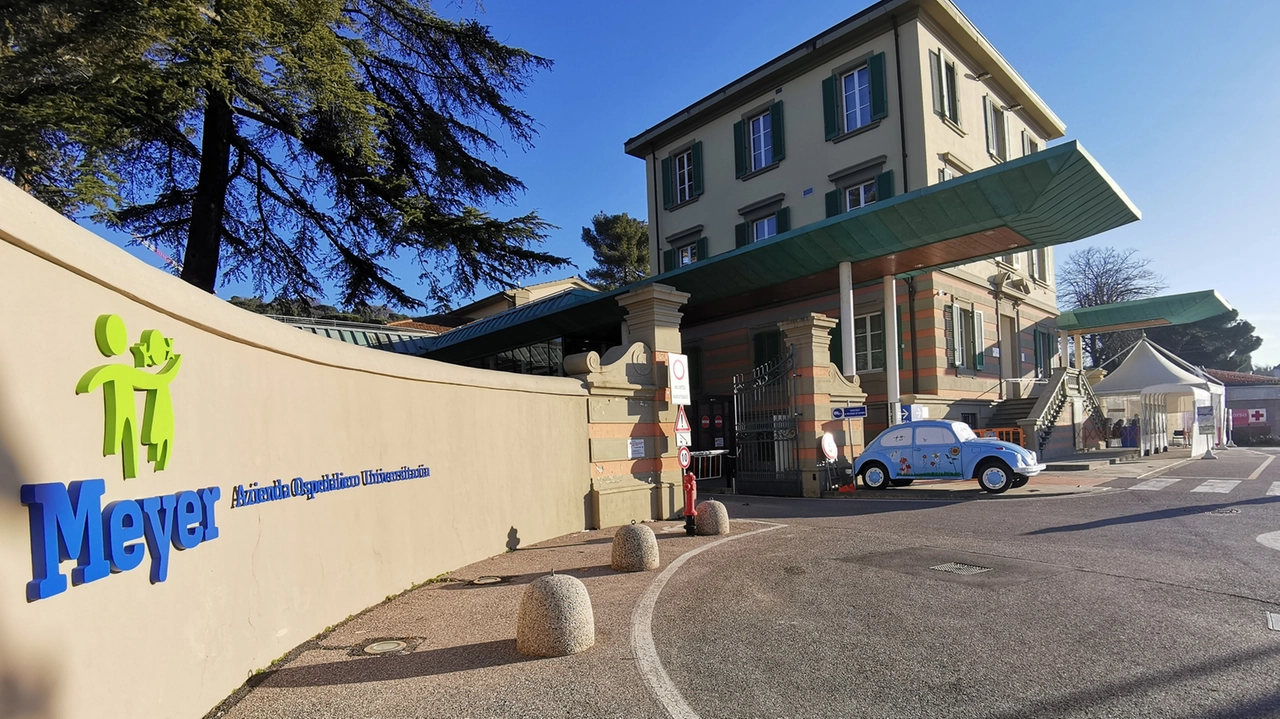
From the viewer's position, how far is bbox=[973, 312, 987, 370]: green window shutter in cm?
2347

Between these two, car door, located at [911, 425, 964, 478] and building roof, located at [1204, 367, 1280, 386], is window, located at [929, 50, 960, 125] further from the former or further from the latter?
building roof, located at [1204, 367, 1280, 386]

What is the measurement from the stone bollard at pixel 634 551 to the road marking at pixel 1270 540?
742 cm

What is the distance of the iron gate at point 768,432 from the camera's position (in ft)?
53.7

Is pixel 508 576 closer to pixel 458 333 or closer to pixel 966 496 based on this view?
pixel 966 496

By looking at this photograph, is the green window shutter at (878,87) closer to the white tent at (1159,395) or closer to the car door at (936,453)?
the car door at (936,453)

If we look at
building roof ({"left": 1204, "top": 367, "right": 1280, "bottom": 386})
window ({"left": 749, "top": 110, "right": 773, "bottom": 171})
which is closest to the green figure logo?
window ({"left": 749, "top": 110, "right": 773, "bottom": 171})

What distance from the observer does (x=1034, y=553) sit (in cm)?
850

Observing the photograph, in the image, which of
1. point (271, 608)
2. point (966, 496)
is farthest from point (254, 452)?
point (966, 496)

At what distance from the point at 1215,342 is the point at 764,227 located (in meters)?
64.1

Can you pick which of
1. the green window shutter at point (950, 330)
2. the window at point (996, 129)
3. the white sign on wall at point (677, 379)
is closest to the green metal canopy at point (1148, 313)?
the window at point (996, 129)

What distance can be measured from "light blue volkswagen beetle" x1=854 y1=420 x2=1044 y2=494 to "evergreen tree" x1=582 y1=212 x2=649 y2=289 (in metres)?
33.1

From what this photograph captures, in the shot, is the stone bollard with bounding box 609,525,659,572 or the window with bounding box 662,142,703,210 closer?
the stone bollard with bounding box 609,525,659,572

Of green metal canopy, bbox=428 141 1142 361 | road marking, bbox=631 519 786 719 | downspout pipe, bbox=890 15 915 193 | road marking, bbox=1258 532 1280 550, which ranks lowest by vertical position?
road marking, bbox=1258 532 1280 550

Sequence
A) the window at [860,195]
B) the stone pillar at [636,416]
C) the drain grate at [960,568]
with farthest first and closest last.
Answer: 1. the window at [860,195]
2. the stone pillar at [636,416]
3. the drain grate at [960,568]
